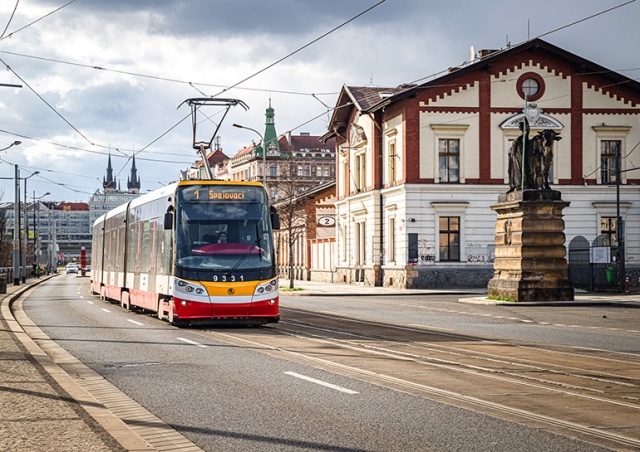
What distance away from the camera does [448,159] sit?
172 feet

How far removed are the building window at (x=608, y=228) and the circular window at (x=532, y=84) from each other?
25.1 ft

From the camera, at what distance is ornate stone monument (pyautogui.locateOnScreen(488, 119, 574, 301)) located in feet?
109

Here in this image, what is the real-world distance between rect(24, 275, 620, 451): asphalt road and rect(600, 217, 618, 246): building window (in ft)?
121

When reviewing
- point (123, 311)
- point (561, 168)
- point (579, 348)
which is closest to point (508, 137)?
point (561, 168)

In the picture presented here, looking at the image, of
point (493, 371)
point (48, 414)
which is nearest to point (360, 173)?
point (493, 371)

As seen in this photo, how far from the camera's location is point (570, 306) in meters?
33.8

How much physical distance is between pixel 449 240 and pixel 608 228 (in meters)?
9.00

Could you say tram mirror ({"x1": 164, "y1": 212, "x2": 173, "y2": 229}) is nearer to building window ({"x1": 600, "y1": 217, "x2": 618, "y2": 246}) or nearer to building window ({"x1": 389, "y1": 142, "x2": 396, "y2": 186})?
building window ({"x1": 389, "y1": 142, "x2": 396, "y2": 186})

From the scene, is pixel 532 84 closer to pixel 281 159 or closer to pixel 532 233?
pixel 532 233

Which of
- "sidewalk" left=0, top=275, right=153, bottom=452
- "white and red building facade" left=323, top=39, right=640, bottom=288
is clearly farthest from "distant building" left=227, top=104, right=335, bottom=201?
"sidewalk" left=0, top=275, right=153, bottom=452

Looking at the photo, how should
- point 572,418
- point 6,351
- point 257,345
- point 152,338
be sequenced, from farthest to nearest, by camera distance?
1. point 152,338
2. point 257,345
3. point 6,351
4. point 572,418

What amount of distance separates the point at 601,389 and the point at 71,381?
6.05 meters

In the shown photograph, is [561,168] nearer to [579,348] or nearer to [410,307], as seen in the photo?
[410,307]

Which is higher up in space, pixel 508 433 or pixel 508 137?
pixel 508 137
